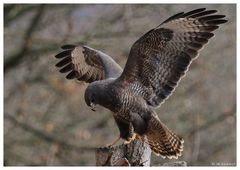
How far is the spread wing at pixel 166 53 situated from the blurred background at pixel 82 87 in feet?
12.8

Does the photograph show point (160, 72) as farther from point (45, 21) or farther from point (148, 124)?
point (45, 21)

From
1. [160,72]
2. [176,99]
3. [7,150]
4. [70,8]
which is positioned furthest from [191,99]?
[160,72]

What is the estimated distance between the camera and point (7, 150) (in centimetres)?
1086

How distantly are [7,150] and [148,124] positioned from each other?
15.1 ft

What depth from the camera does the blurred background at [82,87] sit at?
36.2 feet

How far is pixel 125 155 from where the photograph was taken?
20.4 feet

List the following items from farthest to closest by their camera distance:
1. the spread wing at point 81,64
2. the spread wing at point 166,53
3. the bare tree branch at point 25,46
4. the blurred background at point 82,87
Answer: the blurred background at point 82,87
the bare tree branch at point 25,46
the spread wing at point 81,64
the spread wing at point 166,53

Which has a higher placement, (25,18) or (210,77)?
(25,18)

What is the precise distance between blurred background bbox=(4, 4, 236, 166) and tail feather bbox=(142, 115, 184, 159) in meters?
3.80

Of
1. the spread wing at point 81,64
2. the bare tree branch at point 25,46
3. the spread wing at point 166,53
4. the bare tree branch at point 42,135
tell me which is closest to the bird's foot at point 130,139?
the spread wing at point 166,53

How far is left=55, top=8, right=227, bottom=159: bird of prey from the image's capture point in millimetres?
6555

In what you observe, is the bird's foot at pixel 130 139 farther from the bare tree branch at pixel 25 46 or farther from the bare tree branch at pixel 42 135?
the bare tree branch at pixel 25 46

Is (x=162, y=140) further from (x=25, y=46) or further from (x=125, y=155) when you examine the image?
(x=25, y=46)

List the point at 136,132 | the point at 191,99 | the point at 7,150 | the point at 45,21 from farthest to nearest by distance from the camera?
the point at 191,99 → the point at 45,21 → the point at 7,150 → the point at 136,132
